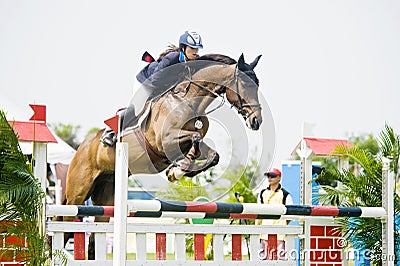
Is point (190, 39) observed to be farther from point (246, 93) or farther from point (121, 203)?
point (121, 203)

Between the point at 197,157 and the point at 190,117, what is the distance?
0.25 meters

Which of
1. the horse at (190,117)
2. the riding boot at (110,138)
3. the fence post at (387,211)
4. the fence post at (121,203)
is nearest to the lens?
the fence post at (121,203)

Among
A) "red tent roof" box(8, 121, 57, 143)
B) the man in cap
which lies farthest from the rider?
the man in cap

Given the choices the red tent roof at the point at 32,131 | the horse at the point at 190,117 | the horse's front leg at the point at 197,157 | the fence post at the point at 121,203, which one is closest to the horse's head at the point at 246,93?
the horse at the point at 190,117

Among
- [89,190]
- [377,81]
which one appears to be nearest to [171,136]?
[89,190]

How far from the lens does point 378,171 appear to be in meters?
4.02

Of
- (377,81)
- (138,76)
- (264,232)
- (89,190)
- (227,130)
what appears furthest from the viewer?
(377,81)

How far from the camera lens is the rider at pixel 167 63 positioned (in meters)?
4.17

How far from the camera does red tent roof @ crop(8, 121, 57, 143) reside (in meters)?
3.25

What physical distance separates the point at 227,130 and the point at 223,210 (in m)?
0.74

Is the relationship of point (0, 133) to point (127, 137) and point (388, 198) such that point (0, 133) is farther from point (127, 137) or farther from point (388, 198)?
point (388, 198)

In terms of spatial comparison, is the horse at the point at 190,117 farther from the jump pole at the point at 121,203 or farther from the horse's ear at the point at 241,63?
the jump pole at the point at 121,203

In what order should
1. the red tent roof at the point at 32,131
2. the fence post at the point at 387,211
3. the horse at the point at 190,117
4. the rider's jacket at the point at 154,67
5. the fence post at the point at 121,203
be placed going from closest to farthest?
the fence post at the point at 121,203
the red tent roof at the point at 32,131
the fence post at the point at 387,211
the horse at the point at 190,117
the rider's jacket at the point at 154,67

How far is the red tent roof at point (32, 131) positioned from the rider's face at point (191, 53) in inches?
47.2
